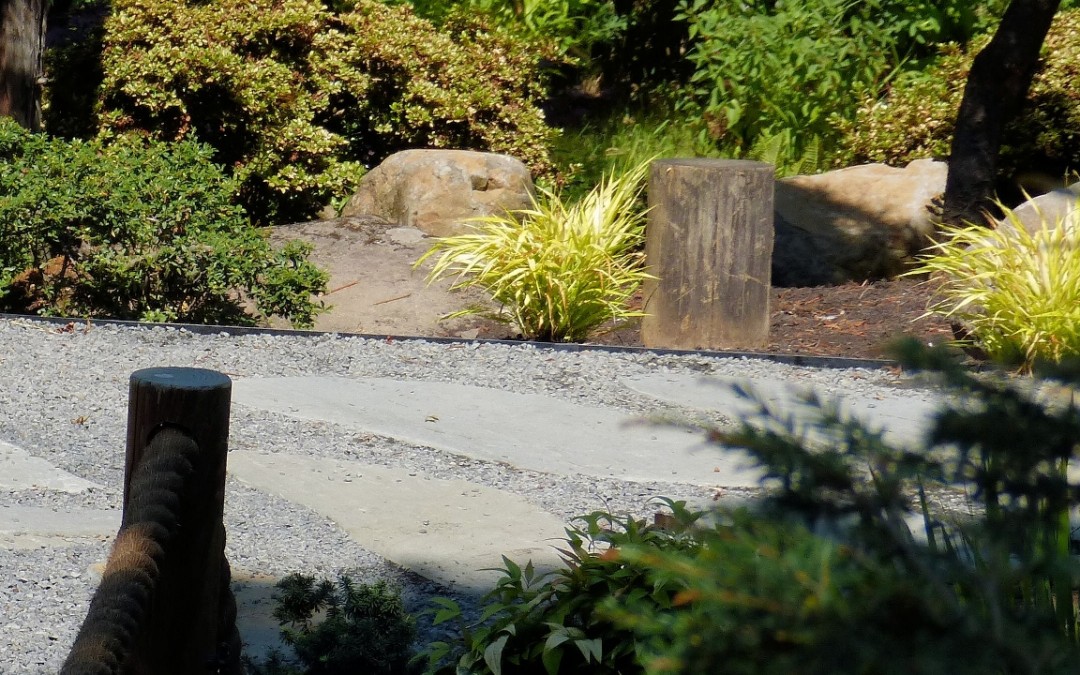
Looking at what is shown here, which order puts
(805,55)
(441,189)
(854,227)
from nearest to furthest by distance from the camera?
(854,227) → (441,189) → (805,55)

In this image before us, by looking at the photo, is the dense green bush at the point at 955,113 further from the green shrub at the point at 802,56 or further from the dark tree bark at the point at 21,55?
the dark tree bark at the point at 21,55

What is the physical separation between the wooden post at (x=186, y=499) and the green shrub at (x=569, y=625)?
0.47 meters

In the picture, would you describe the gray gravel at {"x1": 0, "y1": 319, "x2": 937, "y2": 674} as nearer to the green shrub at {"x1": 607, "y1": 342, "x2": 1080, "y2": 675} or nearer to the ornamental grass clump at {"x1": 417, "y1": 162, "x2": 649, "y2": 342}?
the ornamental grass clump at {"x1": 417, "y1": 162, "x2": 649, "y2": 342}

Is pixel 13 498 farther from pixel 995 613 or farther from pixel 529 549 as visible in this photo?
pixel 995 613

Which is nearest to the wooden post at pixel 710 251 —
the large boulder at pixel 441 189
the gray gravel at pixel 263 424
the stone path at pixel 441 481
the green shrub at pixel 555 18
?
the gray gravel at pixel 263 424

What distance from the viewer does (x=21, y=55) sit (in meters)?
7.68

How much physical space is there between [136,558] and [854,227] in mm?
7132

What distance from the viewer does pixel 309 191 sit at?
9312 millimetres

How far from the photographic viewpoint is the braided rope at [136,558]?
1522 millimetres

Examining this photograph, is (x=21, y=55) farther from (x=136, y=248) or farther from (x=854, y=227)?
(x=854, y=227)

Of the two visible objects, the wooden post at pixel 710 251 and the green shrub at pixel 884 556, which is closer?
the green shrub at pixel 884 556

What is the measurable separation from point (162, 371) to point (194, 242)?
14.5ft

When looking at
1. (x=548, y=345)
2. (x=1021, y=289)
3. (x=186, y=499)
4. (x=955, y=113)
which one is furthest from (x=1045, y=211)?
(x=186, y=499)

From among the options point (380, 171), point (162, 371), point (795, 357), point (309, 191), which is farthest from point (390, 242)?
point (162, 371)
